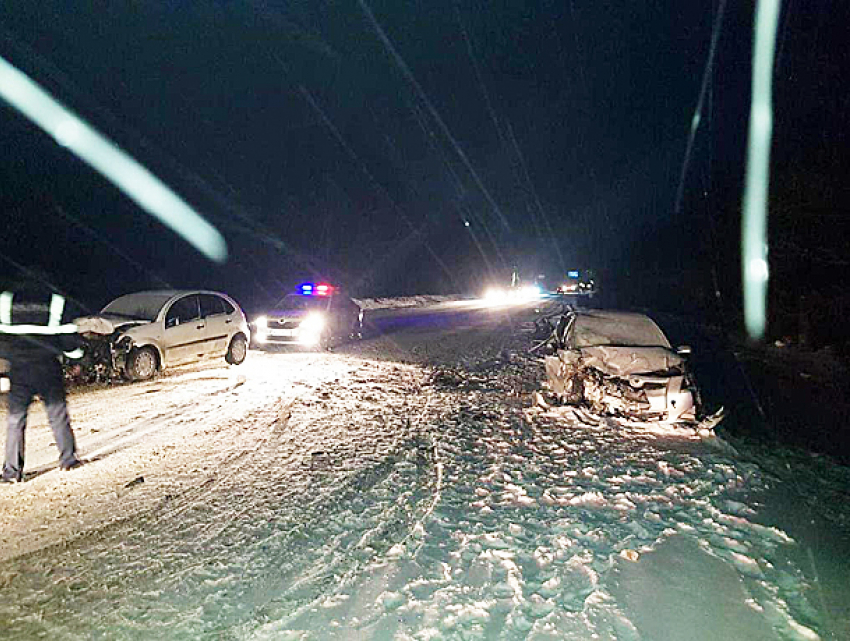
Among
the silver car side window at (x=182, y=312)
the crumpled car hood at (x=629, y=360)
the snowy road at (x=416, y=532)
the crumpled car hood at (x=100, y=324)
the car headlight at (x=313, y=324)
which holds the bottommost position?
the snowy road at (x=416, y=532)

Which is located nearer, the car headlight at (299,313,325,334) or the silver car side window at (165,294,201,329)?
the silver car side window at (165,294,201,329)

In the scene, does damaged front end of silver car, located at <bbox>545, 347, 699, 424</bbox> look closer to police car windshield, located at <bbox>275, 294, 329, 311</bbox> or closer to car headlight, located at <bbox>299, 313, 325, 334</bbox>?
car headlight, located at <bbox>299, 313, 325, 334</bbox>

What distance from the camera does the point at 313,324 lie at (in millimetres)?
14094

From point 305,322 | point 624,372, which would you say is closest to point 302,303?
point 305,322

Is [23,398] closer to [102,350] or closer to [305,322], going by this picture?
[102,350]

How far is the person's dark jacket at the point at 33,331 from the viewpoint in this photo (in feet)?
16.6

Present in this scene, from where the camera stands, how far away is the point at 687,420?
7.33 metres

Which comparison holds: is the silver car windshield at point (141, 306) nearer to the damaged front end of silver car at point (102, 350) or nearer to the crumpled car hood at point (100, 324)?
the crumpled car hood at point (100, 324)

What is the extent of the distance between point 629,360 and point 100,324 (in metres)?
9.29

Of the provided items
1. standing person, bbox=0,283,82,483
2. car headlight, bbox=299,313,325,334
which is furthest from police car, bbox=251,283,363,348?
standing person, bbox=0,283,82,483

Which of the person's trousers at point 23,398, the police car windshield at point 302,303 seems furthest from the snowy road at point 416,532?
the police car windshield at point 302,303

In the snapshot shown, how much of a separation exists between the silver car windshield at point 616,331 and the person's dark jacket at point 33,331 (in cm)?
720

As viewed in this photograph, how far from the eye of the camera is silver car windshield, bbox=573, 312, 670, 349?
8656 mm

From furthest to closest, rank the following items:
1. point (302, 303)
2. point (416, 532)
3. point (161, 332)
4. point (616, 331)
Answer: point (302, 303) → point (161, 332) → point (616, 331) → point (416, 532)
